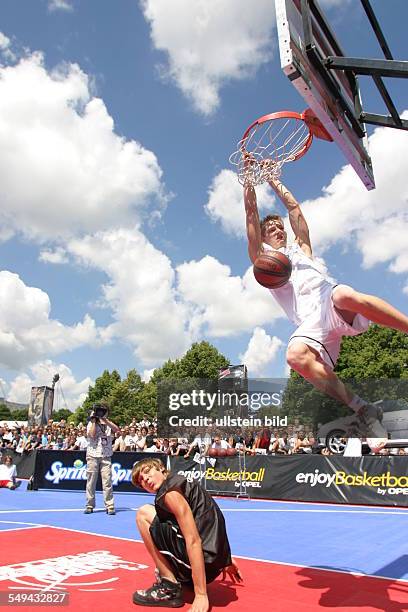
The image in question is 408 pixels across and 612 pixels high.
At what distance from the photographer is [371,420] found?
438cm

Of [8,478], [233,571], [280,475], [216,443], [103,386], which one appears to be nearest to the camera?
[233,571]

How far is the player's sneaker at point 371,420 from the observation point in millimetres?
4367

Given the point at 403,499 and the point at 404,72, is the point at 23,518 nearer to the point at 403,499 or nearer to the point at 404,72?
the point at 403,499

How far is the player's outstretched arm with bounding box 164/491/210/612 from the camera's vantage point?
4387 millimetres

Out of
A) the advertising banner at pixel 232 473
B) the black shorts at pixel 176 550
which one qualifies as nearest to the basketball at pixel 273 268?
the black shorts at pixel 176 550

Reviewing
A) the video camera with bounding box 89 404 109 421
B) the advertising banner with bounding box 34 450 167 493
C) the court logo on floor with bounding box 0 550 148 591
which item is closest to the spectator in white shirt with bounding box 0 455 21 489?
the advertising banner with bounding box 34 450 167 493

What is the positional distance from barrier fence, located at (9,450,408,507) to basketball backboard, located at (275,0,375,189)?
8.90m

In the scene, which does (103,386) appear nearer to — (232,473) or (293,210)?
(232,473)

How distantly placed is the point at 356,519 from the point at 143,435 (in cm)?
1071

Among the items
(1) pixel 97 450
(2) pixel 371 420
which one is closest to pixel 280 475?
(1) pixel 97 450

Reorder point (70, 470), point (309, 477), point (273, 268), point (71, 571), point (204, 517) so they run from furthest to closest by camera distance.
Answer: point (70, 470)
point (309, 477)
point (71, 571)
point (204, 517)
point (273, 268)

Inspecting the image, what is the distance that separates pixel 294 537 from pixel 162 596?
13.2 ft

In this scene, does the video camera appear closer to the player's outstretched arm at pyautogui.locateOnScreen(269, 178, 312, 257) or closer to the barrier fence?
the barrier fence

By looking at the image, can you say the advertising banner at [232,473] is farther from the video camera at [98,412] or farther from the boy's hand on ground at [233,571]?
the boy's hand on ground at [233,571]
